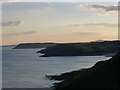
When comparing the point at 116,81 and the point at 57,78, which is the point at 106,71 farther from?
the point at 57,78

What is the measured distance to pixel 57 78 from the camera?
91.4m

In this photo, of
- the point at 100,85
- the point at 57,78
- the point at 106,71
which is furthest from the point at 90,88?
the point at 57,78

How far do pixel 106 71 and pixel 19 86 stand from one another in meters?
28.2

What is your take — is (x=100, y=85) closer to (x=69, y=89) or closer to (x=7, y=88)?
(x=69, y=89)

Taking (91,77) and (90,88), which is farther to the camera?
(91,77)

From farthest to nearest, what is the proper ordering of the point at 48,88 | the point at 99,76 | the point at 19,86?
the point at 19,86 → the point at 48,88 → the point at 99,76

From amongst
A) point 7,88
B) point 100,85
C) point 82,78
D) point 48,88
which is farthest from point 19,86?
point 100,85

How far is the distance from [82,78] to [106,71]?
16.8 ft

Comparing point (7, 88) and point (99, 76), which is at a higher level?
point (99, 76)

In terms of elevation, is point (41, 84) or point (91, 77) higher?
point (91, 77)

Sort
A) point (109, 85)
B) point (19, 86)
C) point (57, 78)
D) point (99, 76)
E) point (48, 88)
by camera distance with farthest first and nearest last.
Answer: point (57, 78) → point (19, 86) → point (48, 88) → point (99, 76) → point (109, 85)

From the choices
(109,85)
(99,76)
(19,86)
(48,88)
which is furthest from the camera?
(19,86)

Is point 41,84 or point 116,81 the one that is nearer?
point 116,81

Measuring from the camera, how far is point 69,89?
189 feet
